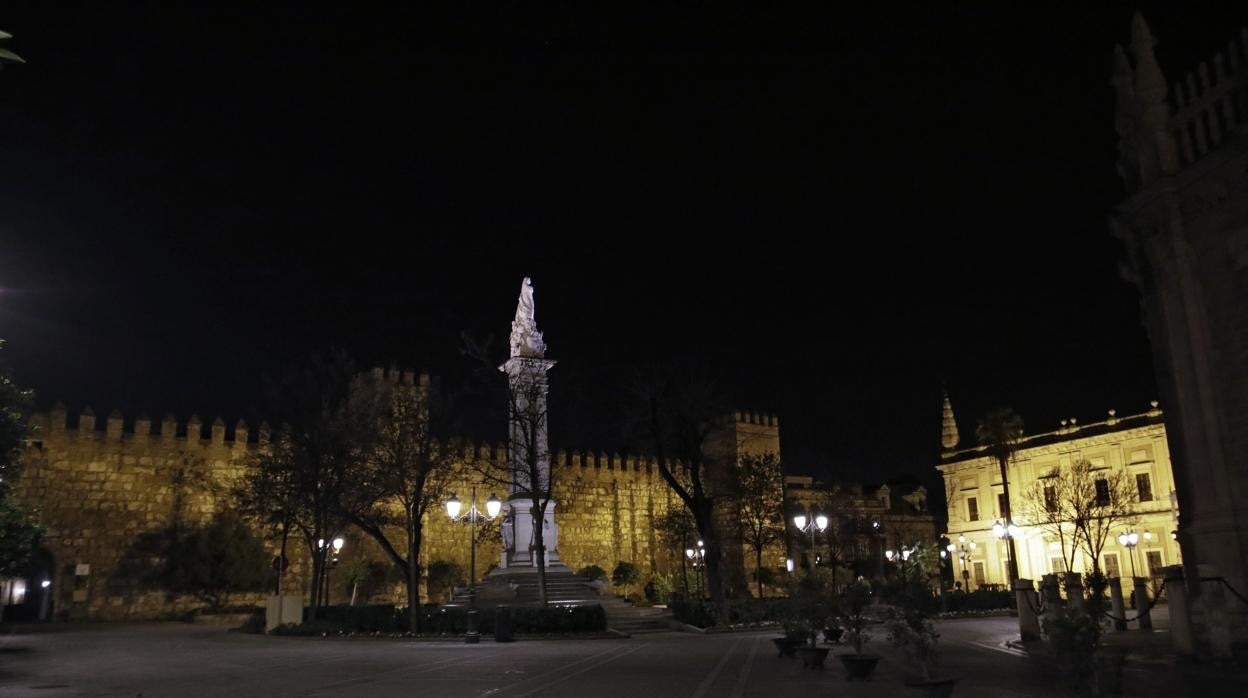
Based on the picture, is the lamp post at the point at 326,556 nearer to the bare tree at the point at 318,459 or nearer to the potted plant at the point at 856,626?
the bare tree at the point at 318,459

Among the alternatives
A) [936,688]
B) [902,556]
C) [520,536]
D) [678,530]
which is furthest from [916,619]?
[678,530]

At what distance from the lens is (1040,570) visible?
56688 mm

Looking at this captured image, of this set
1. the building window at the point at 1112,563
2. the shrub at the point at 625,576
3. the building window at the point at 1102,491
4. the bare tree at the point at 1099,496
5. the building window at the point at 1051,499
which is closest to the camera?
the bare tree at the point at 1099,496

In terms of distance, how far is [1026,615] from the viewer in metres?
16.7

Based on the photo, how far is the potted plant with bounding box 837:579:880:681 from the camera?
1188 cm

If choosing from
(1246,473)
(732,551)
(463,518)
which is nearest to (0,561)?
(1246,473)

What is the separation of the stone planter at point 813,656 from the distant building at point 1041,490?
36.8m

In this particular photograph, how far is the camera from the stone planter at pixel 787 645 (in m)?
15.2

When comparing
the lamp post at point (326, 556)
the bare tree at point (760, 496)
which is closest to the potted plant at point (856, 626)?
the lamp post at point (326, 556)

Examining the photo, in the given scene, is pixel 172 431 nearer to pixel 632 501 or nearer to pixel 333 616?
pixel 333 616

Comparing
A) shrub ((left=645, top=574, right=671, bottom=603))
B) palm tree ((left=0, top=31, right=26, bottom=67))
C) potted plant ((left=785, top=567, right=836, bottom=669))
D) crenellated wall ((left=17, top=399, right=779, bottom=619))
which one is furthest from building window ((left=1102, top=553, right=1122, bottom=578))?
palm tree ((left=0, top=31, right=26, bottom=67))

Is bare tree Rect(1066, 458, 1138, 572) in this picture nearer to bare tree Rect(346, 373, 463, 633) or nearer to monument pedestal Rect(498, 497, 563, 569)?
monument pedestal Rect(498, 497, 563, 569)

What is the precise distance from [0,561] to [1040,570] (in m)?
54.2

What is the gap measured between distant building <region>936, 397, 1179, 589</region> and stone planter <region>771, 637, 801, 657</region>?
3495 centimetres
